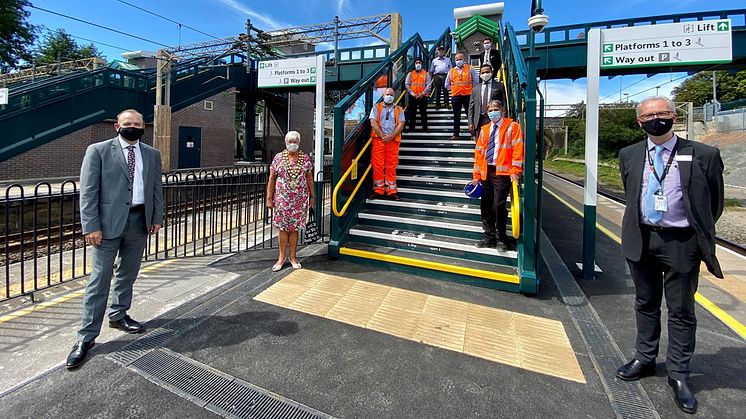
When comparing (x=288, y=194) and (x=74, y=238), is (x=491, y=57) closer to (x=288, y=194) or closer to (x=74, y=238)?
(x=288, y=194)

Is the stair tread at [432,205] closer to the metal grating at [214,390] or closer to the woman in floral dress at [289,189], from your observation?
the woman in floral dress at [289,189]

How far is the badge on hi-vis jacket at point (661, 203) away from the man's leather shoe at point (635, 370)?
1.06 meters

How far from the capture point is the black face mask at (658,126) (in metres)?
2.42

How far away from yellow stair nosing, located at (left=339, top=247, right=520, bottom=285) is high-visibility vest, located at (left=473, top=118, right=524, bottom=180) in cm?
112

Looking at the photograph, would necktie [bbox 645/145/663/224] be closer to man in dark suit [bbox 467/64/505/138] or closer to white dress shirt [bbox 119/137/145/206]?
man in dark suit [bbox 467/64/505/138]

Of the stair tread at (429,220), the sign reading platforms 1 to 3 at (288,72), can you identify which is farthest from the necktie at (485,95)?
the sign reading platforms 1 to 3 at (288,72)

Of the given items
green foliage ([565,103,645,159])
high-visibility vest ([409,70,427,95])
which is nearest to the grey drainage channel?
high-visibility vest ([409,70,427,95])

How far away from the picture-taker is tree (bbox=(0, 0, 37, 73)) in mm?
24578

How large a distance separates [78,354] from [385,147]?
4.52 metres

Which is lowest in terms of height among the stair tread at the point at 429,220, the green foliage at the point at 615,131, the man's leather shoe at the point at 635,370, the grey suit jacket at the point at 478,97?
the man's leather shoe at the point at 635,370

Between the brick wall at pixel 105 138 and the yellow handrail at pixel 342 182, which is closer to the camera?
the yellow handrail at pixel 342 182

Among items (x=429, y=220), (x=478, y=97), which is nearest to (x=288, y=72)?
(x=478, y=97)

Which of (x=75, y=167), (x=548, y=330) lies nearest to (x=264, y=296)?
(x=548, y=330)

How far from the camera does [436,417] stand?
86.2 inches
